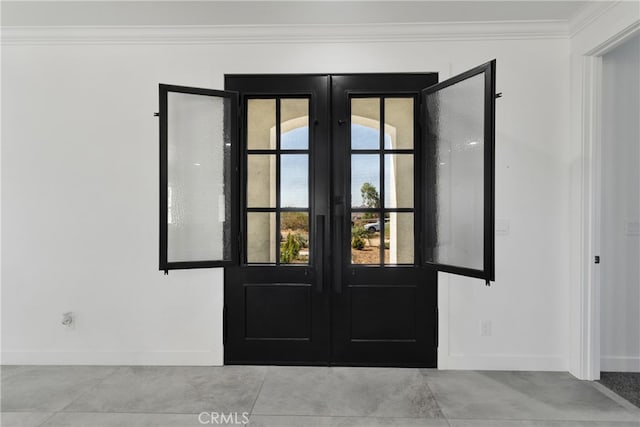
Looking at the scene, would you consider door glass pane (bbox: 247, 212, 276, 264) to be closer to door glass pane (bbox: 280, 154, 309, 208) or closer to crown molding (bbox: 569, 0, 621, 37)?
door glass pane (bbox: 280, 154, 309, 208)

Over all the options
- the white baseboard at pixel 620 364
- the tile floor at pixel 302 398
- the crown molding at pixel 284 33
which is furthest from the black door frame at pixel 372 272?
the white baseboard at pixel 620 364

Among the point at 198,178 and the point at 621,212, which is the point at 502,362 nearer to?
the point at 621,212

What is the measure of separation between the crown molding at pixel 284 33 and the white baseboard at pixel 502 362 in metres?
2.40

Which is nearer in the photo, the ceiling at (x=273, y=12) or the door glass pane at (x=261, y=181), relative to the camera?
the ceiling at (x=273, y=12)

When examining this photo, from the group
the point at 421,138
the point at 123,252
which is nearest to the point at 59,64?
the point at 123,252

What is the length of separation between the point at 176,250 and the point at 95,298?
87 centimetres

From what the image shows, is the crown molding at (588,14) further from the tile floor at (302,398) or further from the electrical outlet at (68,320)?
the electrical outlet at (68,320)

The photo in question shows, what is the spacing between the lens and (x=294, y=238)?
286cm

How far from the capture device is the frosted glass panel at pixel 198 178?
2580 mm

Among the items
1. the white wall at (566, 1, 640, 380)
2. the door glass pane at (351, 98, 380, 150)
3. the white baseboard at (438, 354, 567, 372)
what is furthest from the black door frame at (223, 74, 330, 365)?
the white wall at (566, 1, 640, 380)

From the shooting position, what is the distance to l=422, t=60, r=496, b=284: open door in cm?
224

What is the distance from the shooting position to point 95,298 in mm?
2848

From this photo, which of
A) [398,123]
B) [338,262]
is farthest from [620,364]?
[398,123]

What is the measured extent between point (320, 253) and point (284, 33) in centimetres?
170
